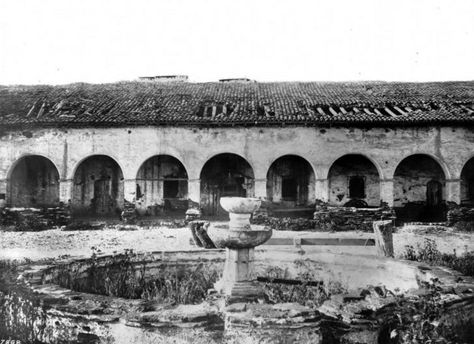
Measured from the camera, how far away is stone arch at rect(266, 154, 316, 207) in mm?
21828

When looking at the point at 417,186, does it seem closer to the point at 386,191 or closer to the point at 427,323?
the point at 386,191

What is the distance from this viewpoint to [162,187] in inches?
860

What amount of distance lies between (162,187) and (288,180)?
6008 millimetres

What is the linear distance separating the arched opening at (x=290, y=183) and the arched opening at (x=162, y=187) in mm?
4187

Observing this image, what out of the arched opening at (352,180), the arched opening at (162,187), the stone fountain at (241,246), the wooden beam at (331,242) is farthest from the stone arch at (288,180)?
the stone fountain at (241,246)

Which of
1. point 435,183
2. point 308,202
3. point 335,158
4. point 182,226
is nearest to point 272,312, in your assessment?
point 182,226

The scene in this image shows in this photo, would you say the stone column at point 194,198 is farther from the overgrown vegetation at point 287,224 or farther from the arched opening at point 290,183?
the arched opening at point 290,183

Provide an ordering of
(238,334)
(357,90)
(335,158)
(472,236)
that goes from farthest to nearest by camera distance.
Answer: (357,90), (335,158), (472,236), (238,334)

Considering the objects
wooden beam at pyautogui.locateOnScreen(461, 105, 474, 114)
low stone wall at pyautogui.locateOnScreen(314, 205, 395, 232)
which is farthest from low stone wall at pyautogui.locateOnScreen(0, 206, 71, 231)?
wooden beam at pyautogui.locateOnScreen(461, 105, 474, 114)

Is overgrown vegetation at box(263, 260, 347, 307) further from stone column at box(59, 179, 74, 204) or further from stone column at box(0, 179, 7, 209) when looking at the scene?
stone column at box(0, 179, 7, 209)

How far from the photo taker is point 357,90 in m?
23.4

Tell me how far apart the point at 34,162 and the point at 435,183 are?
749 inches

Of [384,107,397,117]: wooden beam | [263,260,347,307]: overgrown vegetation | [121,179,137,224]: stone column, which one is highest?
[384,107,397,117]: wooden beam

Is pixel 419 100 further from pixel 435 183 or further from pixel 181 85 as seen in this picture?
pixel 181 85
